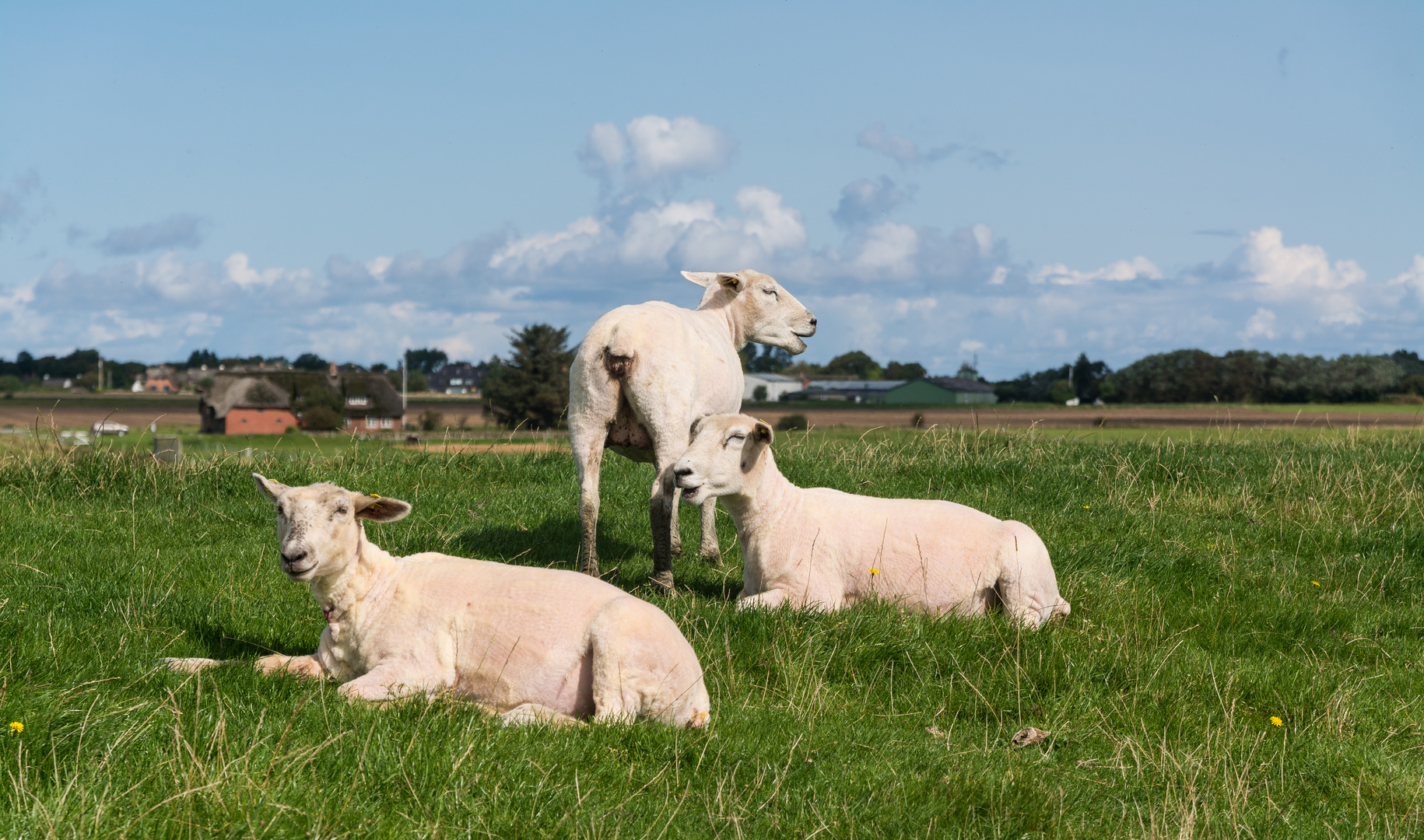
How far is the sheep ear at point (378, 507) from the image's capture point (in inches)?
213

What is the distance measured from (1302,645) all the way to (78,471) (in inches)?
491

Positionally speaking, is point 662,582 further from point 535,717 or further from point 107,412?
point 107,412

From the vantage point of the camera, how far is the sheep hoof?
25.6ft

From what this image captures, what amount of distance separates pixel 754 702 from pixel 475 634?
154cm

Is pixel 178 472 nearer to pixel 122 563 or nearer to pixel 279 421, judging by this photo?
pixel 122 563

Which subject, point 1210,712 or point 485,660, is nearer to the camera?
point 485,660

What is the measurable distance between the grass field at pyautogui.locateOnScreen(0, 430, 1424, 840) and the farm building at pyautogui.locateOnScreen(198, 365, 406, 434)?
9989cm

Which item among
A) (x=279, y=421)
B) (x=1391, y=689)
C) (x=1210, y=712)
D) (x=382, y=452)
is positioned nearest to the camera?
(x=1210, y=712)

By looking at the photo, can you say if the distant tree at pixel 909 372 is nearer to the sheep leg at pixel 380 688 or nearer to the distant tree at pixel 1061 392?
the distant tree at pixel 1061 392

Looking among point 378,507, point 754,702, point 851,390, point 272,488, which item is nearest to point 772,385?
point 851,390

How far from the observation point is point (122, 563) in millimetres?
7906

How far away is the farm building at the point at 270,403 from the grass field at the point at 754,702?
328ft

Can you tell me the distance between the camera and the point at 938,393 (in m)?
164

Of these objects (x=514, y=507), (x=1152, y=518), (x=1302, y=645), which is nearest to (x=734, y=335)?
(x=514, y=507)
